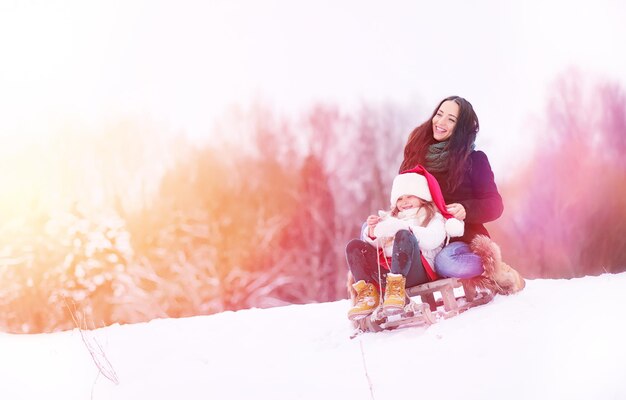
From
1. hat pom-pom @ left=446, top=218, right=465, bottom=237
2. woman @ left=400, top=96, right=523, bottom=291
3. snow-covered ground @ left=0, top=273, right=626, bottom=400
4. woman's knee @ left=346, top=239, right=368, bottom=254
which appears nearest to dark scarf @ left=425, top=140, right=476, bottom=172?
woman @ left=400, top=96, right=523, bottom=291

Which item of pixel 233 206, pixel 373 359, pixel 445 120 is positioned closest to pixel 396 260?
pixel 373 359

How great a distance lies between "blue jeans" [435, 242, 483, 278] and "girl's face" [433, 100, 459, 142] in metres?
0.38

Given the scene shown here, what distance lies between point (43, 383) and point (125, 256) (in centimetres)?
158

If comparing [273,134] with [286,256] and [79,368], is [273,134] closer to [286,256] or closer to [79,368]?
[286,256]

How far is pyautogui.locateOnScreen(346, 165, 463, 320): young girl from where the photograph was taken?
2.04 metres

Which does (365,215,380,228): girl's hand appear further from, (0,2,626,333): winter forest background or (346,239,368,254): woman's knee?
(0,2,626,333): winter forest background

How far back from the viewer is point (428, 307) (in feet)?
6.80

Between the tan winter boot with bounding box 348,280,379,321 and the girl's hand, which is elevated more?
the girl's hand

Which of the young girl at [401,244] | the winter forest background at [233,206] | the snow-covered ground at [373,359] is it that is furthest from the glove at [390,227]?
the winter forest background at [233,206]

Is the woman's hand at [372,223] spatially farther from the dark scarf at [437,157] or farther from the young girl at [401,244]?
the dark scarf at [437,157]

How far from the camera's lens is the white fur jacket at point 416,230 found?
2051 millimetres

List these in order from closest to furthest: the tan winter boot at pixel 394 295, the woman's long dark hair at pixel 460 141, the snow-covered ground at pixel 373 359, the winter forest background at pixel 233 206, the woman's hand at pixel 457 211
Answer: the snow-covered ground at pixel 373 359, the tan winter boot at pixel 394 295, the woman's hand at pixel 457 211, the woman's long dark hair at pixel 460 141, the winter forest background at pixel 233 206

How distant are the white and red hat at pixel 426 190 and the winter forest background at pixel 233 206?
6.47ft

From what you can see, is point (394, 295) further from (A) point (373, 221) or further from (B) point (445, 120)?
(B) point (445, 120)
